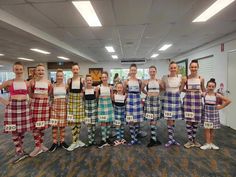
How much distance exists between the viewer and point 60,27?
3.69m

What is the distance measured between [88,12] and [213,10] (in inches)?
91.6

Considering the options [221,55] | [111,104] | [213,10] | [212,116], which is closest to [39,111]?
[111,104]

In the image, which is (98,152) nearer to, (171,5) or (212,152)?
(212,152)

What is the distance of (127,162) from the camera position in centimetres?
253

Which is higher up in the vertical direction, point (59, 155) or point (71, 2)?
point (71, 2)

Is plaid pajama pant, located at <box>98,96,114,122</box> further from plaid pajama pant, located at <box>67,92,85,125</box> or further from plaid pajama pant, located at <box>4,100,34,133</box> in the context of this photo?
plaid pajama pant, located at <box>4,100,34,133</box>

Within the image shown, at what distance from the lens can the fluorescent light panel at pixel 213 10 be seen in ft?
8.55

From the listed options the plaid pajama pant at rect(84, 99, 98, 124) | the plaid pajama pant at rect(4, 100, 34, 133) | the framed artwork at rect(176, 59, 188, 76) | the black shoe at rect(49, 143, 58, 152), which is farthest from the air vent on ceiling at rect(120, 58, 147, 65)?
the plaid pajama pant at rect(4, 100, 34, 133)

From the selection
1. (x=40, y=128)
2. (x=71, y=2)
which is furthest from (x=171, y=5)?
(x=40, y=128)

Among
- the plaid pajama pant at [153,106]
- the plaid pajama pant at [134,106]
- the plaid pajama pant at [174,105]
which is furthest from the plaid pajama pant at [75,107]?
the plaid pajama pant at [174,105]

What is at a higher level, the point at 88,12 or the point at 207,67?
the point at 88,12

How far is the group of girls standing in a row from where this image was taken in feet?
8.85

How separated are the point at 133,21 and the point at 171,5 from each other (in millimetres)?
937

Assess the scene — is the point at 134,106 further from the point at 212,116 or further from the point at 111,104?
the point at 212,116
